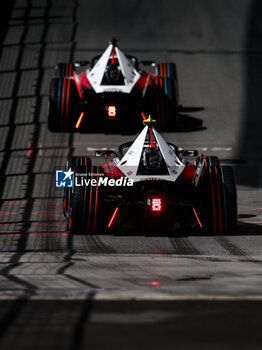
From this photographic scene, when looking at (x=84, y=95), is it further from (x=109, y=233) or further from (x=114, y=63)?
(x=109, y=233)

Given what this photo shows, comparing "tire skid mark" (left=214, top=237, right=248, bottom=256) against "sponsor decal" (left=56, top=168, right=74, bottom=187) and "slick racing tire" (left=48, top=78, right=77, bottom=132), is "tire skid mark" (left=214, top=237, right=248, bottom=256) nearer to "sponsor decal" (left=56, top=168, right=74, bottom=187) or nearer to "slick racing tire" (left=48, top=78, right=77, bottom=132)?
"sponsor decal" (left=56, top=168, right=74, bottom=187)

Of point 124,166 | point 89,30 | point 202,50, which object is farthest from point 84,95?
point 89,30

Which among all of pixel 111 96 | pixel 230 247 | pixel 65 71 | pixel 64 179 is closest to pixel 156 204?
pixel 230 247

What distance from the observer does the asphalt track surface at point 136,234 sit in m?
7.70

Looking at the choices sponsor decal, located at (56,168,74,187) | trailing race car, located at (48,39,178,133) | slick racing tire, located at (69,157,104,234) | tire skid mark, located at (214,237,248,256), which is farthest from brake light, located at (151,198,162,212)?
trailing race car, located at (48,39,178,133)

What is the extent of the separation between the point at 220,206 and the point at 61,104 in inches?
326

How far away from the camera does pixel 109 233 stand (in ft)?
44.1

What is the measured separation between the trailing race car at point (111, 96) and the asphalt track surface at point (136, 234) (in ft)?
1.69

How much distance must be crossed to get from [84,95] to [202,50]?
9.81 meters

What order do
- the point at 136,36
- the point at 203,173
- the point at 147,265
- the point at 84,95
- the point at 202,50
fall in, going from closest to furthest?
the point at 147,265 < the point at 203,173 < the point at 84,95 < the point at 202,50 < the point at 136,36

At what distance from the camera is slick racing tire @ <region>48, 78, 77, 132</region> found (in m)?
20.6

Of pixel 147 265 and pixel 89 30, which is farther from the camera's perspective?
pixel 89 30

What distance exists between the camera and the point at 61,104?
67.7 feet
